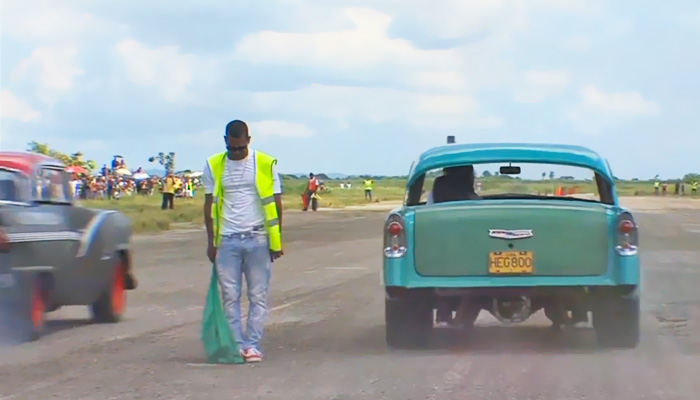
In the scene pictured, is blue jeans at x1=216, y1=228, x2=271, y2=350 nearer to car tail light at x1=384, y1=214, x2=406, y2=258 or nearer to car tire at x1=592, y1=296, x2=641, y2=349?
car tail light at x1=384, y1=214, x2=406, y2=258

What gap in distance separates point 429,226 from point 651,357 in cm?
197

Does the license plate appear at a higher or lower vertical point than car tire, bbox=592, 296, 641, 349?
higher

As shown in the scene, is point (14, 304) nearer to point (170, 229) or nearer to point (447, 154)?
point (447, 154)

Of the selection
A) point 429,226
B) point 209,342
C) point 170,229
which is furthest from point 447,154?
point 170,229

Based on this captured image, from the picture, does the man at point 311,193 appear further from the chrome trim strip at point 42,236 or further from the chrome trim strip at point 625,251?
the chrome trim strip at point 625,251

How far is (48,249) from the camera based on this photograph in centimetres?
1120

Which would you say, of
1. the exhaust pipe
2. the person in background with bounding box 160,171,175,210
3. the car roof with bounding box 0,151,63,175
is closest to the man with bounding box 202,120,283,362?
the exhaust pipe

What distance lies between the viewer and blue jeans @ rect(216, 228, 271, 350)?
9.56 m

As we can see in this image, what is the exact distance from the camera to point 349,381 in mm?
8422

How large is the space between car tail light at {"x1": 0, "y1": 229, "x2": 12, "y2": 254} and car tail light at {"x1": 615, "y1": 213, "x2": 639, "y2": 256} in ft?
16.8

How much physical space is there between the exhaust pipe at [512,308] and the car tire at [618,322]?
0.55 meters

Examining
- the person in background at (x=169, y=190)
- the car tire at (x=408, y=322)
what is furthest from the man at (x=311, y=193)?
the car tire at (x=408, y=322)

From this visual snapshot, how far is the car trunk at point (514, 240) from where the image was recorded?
962 centimetres

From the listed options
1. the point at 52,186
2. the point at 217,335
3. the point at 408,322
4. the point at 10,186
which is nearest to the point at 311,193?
the point at 52,186
